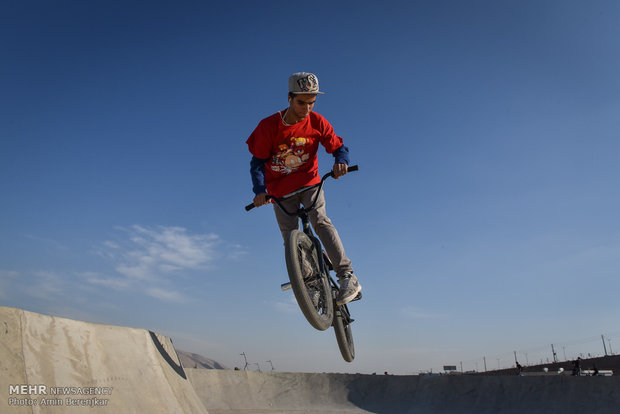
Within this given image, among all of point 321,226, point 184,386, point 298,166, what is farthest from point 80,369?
point 298,166

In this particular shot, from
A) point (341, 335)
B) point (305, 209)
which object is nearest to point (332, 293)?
point (341, 335)

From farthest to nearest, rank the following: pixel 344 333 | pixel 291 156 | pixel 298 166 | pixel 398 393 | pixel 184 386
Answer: pixel 398 393, pixel 184 386, pixel 344 333, pixel 298 166, pixel 291 156

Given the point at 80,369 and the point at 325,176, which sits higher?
the point at 325,176

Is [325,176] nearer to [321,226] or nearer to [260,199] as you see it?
[321,226]

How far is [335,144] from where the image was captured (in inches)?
231

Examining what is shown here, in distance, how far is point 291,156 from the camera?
5672 millimetres

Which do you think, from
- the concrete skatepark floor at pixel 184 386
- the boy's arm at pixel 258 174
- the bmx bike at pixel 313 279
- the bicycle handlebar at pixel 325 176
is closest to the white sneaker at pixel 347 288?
the bmx bike at pixel 313 279

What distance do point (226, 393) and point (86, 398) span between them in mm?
9005

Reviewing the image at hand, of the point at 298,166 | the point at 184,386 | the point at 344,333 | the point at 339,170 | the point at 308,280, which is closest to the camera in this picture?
the point at 308,280

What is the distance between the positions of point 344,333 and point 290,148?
293 cm

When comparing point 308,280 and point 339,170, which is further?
point 339,170

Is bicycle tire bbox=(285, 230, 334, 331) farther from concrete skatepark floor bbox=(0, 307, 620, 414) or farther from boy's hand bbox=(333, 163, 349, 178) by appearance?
concrete skatepark floor bbox=(0, 307, 620, 414)

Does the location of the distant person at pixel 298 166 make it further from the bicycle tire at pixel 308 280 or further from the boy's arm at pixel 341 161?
the bicycle tire at pixel 308 280

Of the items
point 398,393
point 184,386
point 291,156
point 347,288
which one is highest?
point 291,156
